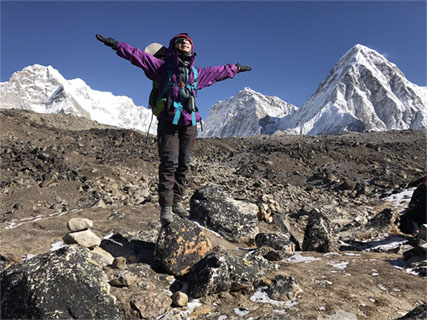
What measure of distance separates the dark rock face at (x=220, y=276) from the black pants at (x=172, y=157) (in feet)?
4.46

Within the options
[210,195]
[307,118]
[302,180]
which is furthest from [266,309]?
[307,118]

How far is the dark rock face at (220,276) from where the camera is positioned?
152 inches

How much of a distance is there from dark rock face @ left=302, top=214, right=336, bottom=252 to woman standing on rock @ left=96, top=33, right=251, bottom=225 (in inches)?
120

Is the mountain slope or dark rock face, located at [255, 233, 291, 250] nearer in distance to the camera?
dark rock face, located at [255, 233, 291, 250]

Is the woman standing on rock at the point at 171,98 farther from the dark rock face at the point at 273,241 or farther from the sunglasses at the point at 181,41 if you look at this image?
the dark rock face at the point at 273,241

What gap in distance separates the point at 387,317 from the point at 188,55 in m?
4.66

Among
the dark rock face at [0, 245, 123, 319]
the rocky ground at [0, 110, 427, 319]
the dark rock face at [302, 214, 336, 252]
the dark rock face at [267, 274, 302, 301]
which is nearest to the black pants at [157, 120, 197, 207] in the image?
the rocky ground at [0, 110, 427, 319]

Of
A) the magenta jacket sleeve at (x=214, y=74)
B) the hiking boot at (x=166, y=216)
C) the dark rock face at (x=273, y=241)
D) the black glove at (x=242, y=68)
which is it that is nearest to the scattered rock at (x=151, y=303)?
the hiking boot at (x=166, y=216)

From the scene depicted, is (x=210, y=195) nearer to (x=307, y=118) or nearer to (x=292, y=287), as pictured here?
(x=292, y=287)

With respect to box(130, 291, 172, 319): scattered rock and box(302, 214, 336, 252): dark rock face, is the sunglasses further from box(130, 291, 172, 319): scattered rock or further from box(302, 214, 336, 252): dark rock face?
box(302, 214, 336, 252): dark rock face

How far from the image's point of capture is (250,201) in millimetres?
8344

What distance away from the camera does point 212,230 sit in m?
6.45

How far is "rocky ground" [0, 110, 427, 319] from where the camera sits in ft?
12.3

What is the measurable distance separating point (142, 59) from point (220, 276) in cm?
362
